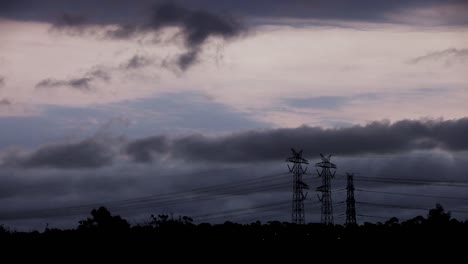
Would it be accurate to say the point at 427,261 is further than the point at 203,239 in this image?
No

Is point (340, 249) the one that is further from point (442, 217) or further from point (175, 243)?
point (442, 217)

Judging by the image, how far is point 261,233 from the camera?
103 m

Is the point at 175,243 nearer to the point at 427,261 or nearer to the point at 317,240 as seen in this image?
the point at 317,240

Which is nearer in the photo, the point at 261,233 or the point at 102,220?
the point at 261,233

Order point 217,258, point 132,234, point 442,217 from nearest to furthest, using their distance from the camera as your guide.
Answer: point 217,258 < point 132,234 < point 442,217

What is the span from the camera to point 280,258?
93.8m

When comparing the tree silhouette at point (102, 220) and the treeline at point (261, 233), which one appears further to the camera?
the tree silhouette at point (102, 220)

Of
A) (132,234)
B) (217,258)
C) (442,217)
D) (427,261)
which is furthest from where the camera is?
(442,217)

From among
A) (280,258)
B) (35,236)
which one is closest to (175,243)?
(280,258)

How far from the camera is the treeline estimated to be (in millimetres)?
94938

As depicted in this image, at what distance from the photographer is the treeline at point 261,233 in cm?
9494

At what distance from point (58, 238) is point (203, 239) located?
16198mm

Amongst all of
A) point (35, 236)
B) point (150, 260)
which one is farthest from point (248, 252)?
point (35, 236)

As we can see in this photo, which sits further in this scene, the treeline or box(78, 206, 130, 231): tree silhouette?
box(78, 206, 130, 231): tree silhouette
